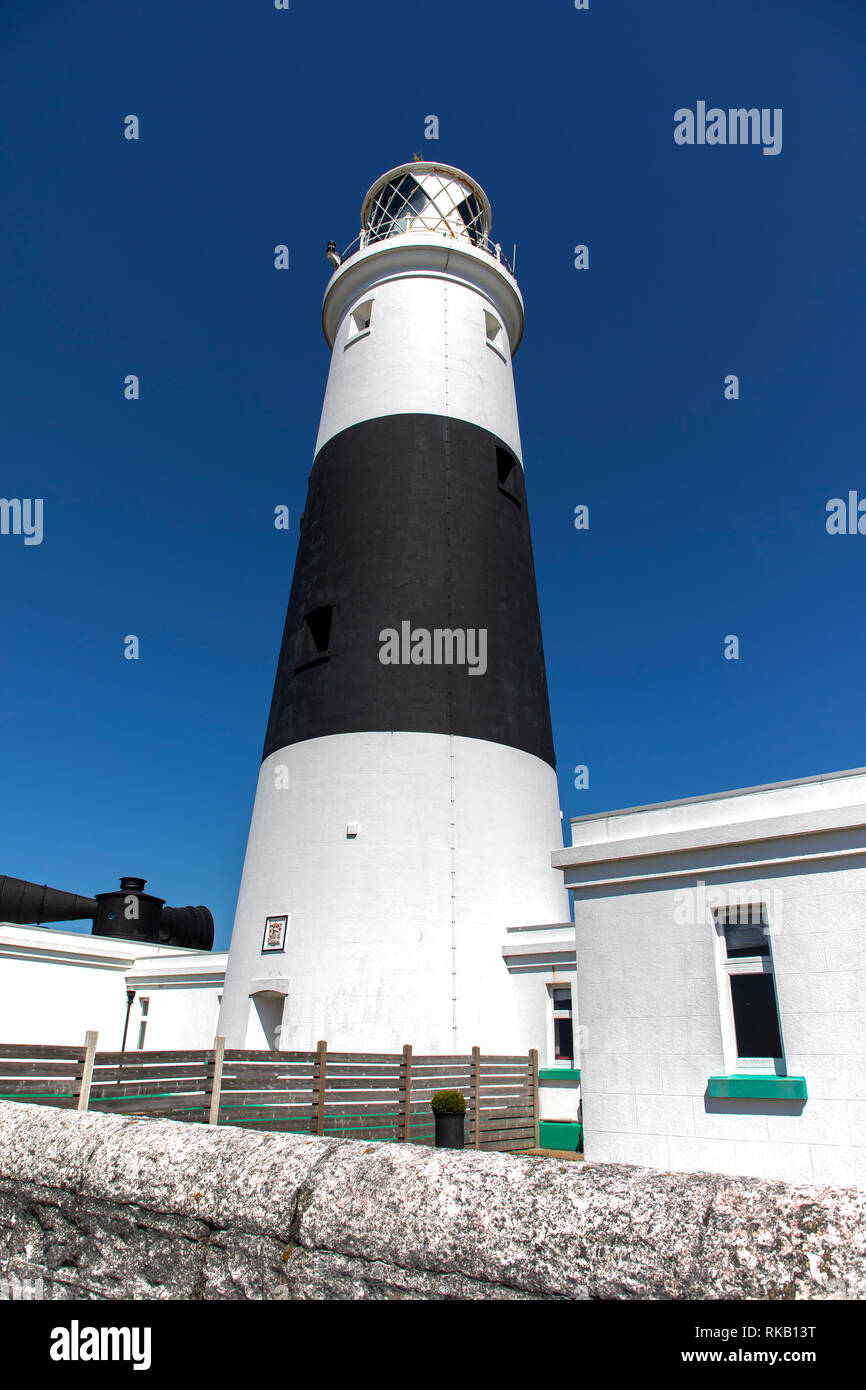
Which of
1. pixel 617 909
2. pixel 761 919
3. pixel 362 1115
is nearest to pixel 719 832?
pixel 761 919

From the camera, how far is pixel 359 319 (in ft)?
64.8

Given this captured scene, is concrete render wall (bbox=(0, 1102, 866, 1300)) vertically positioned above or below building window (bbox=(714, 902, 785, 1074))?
below

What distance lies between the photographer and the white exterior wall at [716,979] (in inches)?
313

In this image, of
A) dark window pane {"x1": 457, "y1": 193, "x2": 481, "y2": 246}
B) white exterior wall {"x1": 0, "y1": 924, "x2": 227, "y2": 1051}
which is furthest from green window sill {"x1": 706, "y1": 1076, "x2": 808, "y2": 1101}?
dark window pane {"x1": 457, "y1": 193, "x2": 481, "y2": 246}

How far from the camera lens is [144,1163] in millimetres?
3041

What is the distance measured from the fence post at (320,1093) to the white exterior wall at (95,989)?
27.6 feet

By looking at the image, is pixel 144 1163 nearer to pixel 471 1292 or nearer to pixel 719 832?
pixel 471 1292

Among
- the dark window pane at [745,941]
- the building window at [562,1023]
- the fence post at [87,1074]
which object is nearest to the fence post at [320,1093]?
the fence post at [87,1074]

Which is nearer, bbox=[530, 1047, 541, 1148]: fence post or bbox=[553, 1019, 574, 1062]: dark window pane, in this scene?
bbox=[530, 1047, 541, 1148]: fence post

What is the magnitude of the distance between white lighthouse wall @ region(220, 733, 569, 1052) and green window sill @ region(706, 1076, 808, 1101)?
221 inches

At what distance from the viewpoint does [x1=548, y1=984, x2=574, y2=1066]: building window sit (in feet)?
44.9

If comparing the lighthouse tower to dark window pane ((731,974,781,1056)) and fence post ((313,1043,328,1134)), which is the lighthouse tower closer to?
fence post ((313,1043,328,1134))

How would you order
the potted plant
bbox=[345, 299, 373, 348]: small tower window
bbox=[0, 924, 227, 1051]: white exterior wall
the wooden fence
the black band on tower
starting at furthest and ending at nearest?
bbox=[345, 299, 373, 348]: small tower window < bbox=[0, 924, 227, 1051]: white exterior wall < the black band on tower < the potted plant < the wooden fence
